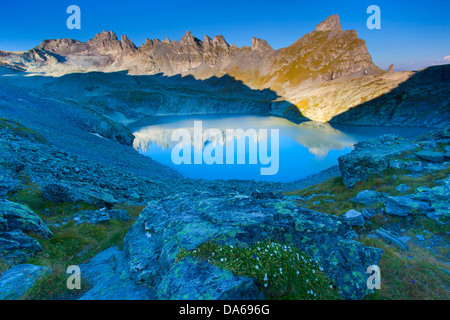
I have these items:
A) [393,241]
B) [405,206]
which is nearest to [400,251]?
[393,241]

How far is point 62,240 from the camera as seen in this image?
29.2ft

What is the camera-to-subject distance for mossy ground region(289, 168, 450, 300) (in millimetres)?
5535

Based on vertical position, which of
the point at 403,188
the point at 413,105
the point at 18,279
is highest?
the point at 413,105

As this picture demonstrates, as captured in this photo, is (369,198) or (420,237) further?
(369,198)

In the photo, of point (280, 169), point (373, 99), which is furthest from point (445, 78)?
point (280, 169)

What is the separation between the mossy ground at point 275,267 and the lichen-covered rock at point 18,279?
12.3 feet

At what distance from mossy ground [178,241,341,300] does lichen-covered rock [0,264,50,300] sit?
12.3 feet

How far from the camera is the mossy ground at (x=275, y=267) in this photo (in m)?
4.58

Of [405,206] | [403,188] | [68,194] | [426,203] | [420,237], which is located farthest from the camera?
[403,188]

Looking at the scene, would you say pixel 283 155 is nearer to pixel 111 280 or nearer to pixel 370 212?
pixel 370 212

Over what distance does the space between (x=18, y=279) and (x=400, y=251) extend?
1231cm

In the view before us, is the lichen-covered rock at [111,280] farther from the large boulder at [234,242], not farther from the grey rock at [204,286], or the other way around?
the grey rock at [204,286]

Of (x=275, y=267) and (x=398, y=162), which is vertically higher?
(x=398, y=162)

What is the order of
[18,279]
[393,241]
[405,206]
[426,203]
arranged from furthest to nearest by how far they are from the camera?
[405,206] → [426,203] → [393,241] → [18,279]
